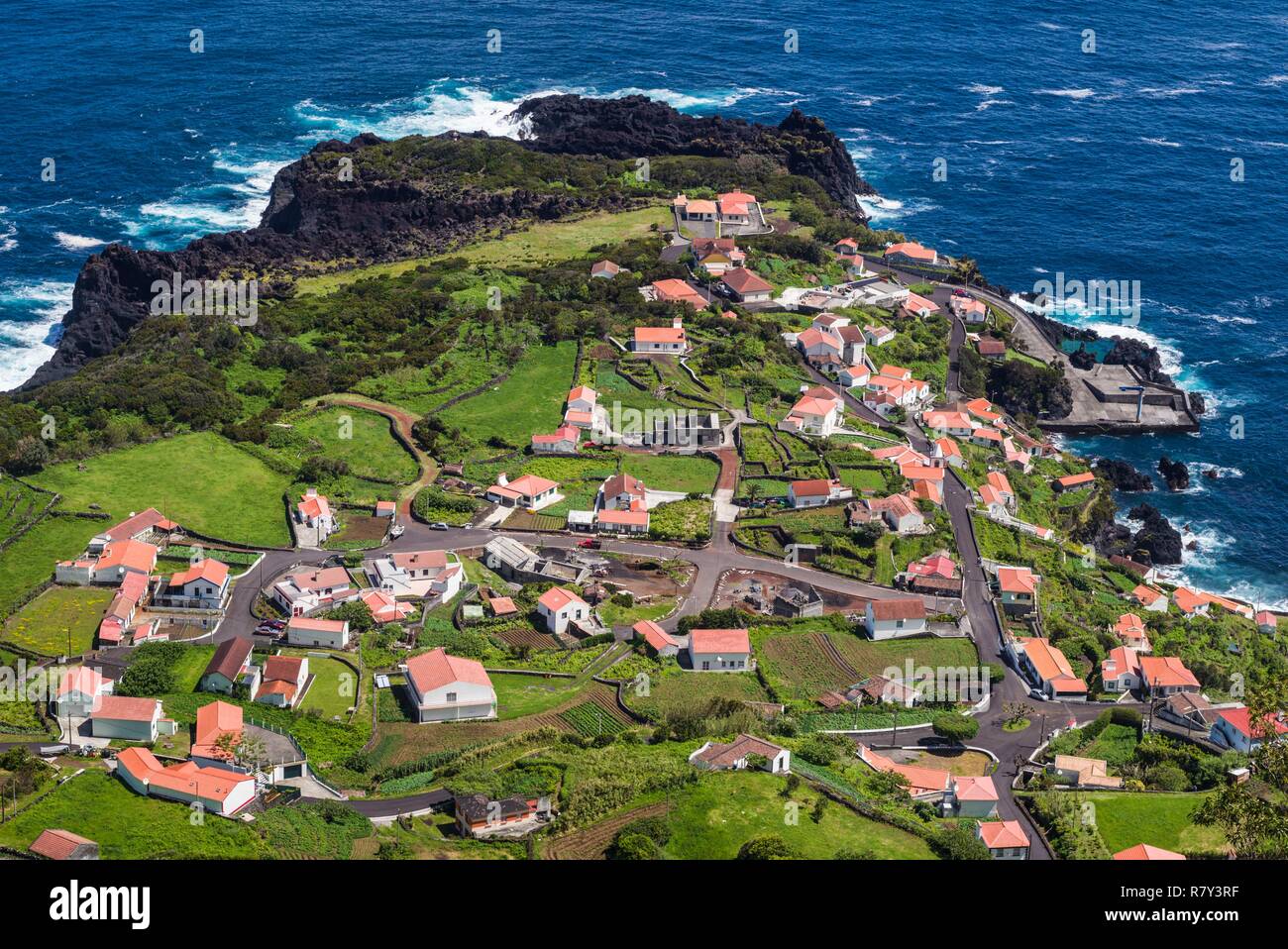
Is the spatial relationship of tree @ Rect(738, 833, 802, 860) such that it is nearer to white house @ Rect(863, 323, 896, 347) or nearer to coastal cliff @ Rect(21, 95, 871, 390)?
white house @ Rect(863, 323, 896, 347)

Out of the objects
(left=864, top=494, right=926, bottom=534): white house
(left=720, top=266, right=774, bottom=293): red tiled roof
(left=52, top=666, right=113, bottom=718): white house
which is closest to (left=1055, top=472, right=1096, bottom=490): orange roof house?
(left=864, top=494, right=926, bottom=534): white house

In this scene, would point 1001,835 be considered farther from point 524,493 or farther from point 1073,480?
point 1073,480

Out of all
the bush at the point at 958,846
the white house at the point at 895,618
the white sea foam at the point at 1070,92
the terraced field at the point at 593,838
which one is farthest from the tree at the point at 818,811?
the white sea foam at the point at 1070,92

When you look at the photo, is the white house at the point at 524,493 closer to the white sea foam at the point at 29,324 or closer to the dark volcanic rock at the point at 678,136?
the white sea foam at the point at 29,324

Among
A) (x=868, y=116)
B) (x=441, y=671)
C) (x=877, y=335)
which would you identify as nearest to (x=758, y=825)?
(x=441, y=671)

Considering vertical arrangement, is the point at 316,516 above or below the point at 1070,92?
below

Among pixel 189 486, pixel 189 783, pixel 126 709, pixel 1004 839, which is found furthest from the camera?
pixel 189 486

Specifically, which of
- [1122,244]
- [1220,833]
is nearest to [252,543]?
[1220,833]
